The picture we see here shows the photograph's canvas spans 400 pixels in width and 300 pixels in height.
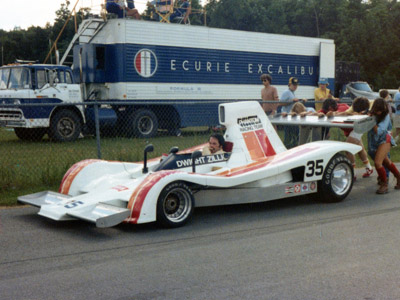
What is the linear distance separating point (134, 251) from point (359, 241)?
2.33 meters

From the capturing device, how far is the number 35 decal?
277 inches

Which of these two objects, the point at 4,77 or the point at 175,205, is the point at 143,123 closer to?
the point at 4,77

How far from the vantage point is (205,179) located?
6.11 meters

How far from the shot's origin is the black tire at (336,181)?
7250 mm

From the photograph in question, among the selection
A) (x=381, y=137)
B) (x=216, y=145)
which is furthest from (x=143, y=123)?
(x=216, y=145)

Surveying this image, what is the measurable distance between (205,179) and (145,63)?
469 inches

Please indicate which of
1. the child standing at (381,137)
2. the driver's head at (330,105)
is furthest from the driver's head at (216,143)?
the driver's head at (330,105)

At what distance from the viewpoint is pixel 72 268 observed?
4.61 meters

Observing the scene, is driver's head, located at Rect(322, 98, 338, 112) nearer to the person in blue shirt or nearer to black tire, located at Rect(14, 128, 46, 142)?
the person in blue shirt

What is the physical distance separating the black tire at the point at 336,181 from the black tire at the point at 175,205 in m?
2.20

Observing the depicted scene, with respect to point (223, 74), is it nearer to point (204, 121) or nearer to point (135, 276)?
point (204, 121)

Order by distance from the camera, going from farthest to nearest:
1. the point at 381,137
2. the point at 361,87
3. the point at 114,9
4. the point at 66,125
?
the point at 361,87, the point at 114,9, the point at 66,125, the point at 381,137

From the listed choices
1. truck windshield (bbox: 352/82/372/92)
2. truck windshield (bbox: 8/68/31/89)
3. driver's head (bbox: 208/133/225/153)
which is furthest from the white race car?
truck windshield (bbox: 352/82/372/92)

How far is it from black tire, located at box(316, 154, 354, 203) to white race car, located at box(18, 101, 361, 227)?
1 centimetres
